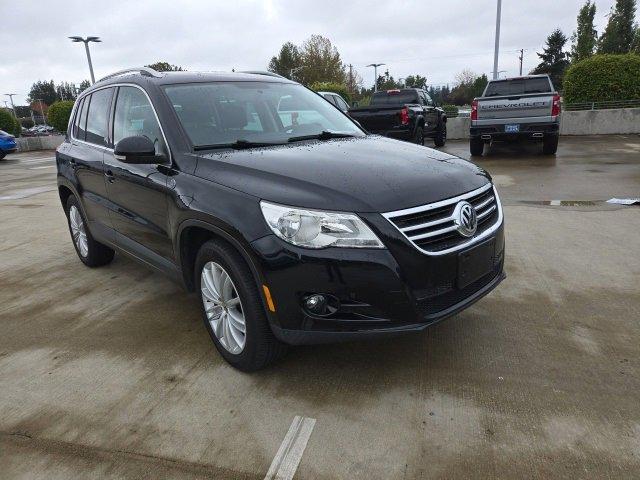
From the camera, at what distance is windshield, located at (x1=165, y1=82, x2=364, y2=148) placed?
3363mm

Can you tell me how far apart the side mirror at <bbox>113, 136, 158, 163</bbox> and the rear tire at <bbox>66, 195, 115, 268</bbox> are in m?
1.85

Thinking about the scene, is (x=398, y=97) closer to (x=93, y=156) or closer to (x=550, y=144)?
(x=550, y=144)

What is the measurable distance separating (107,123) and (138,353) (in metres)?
1.98

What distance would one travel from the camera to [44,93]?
104m

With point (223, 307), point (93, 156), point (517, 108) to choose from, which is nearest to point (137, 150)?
point (223, 307)

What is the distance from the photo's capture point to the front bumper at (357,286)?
2.43m

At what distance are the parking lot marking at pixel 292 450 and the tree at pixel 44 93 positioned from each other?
11542cm

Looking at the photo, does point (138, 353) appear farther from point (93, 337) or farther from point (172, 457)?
point (172, 457)

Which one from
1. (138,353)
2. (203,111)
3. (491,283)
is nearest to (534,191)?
(491,283)

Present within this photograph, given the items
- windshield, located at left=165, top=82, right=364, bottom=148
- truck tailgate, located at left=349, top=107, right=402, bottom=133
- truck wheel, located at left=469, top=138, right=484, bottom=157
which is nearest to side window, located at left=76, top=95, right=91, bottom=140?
windshield, located at left=165, top=82, right=364, bottom=148

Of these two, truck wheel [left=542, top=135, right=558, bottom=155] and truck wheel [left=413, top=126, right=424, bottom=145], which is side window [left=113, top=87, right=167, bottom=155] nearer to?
truck wheel [left=413, top=126, right=424, bottom=145]

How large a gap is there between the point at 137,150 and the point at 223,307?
1.10 meters

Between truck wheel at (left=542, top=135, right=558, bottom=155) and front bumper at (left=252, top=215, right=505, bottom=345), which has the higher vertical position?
front bumper at (left=252, top=215, right=505, bottom=345)

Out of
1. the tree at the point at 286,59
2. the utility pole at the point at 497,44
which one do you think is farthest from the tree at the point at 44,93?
the utility pole at the point at 497,44
